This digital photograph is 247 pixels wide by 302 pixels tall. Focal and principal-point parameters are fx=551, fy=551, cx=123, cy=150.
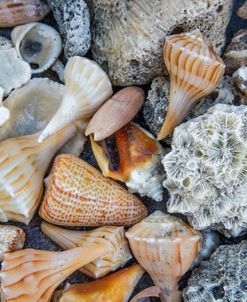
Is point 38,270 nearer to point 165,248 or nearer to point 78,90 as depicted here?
point 165,248

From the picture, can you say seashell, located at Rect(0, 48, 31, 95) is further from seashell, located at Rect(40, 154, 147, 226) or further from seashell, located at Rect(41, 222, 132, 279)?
seashell, located at Rect(41, 222, 132, 279)

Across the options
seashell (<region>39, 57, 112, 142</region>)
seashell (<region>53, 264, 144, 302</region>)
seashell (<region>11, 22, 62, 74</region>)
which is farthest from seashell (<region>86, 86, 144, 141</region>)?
seashell (<region>53, 264, 144, 302</region>)

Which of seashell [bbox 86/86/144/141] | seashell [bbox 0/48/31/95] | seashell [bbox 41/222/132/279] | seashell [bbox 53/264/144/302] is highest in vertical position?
seashell [bbox 0/48/31/95]

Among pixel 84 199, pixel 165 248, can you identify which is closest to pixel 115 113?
pixel 84 199

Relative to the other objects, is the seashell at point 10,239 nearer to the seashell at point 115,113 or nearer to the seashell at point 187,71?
the seashell at point 115,113

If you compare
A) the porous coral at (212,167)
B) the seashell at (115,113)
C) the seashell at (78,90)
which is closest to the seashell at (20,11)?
the seashell at (78,90)

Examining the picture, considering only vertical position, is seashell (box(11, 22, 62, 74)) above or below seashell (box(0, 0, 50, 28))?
below

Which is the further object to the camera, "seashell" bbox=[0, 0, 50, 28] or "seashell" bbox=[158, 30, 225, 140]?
"seashell" bbox=[0, 0, 50, 28]
